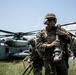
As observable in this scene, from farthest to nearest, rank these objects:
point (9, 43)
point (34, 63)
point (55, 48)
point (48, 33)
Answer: point (9, 43)
point (34, 63)
point (48, 33)
point (55, 48)

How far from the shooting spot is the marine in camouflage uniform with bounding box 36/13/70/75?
4.24 meters

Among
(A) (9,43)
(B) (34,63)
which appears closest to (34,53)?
(B) (34,63)

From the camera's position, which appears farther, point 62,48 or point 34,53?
point 34,53

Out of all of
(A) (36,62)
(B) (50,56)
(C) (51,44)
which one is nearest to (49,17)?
(C) (51,44)

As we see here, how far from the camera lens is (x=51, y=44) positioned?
4.26 meters

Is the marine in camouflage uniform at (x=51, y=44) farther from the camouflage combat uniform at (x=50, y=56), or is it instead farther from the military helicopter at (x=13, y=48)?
the military helicopter at (x=13, y=48)

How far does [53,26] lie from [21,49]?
2215cm

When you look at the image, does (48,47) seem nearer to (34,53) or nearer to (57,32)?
(57,32)

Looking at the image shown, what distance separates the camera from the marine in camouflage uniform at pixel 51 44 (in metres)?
4.24

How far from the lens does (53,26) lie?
440cm

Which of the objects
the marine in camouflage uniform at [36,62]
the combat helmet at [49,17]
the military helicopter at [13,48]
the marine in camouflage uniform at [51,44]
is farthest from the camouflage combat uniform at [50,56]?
the military helicopter at [13,48]

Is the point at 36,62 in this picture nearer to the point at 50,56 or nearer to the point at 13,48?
the point at 50,56

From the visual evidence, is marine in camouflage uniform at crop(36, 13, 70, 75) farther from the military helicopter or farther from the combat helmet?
the military helicopter

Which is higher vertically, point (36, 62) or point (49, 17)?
point (49, 17)
